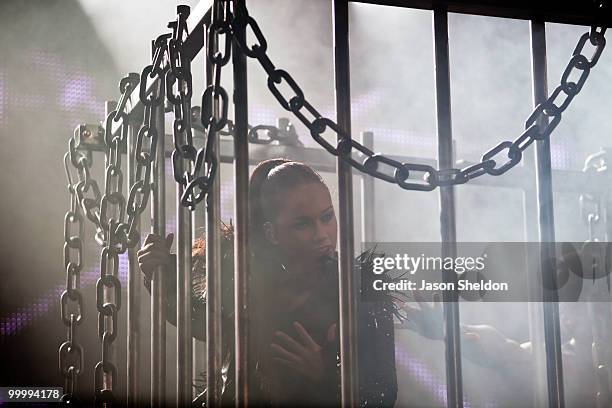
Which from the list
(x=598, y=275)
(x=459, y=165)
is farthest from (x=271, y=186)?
(x=598, y=275)

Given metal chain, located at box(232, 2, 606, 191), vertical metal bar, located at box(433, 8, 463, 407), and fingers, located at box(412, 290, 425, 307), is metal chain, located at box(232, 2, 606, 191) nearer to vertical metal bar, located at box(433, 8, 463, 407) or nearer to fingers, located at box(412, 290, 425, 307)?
vertical metal bar, located at box(433, 8, 463, 407)

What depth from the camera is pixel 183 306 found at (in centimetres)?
159

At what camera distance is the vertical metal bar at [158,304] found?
1.78 meters

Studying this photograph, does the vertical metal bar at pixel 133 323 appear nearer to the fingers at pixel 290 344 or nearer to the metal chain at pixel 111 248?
the metal chain at pixel 111 248

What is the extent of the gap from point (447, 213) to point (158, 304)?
2.62ft

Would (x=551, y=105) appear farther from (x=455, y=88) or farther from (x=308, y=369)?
(x=455, y=88)

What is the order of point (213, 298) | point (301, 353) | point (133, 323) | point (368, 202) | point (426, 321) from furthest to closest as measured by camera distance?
point (368, 202), point (426, 321), point (301, 353), point (133, 323), point (213, 298)

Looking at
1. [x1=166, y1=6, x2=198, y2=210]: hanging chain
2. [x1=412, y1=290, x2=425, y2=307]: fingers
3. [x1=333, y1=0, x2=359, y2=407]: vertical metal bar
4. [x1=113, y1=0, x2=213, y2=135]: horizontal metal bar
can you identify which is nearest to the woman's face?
[x1=412, y1=290, x2=425, y2=307]: fingers

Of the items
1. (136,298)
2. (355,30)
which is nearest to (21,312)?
(136,298)

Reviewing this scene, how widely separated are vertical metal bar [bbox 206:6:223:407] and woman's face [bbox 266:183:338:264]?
103cm

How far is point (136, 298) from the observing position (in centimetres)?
204

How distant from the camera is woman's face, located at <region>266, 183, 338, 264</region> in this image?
96.0 inches

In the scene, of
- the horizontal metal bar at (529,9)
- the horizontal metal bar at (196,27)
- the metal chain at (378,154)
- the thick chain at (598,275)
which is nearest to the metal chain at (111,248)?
the horizontal metal bar at (196,27)

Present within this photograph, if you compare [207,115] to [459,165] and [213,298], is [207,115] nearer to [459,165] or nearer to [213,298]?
[213,298]
